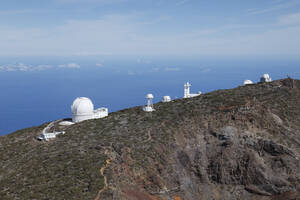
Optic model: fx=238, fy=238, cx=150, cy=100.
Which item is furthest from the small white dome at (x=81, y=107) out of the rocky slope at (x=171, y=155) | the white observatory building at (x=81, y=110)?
the rocky slope at (x=171, y=155)

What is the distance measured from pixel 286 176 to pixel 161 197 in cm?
2069

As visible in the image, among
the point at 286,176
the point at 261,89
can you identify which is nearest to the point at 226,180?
the point at 286,176

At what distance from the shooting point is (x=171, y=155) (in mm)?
35469

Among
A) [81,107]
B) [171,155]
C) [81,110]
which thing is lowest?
[171,155]

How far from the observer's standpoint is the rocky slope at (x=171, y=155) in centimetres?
2648

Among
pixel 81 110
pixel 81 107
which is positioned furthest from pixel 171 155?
pixel 81 107

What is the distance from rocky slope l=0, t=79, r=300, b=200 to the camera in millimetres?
26484

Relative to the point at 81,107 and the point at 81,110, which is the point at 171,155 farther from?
the point at 81,107

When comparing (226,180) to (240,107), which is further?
(240,107)

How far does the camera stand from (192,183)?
113 feet

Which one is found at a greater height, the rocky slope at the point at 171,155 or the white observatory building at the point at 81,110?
the white observatory building at the point at 81,110

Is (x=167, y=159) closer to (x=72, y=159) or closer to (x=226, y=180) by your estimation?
(x=226, y=180)

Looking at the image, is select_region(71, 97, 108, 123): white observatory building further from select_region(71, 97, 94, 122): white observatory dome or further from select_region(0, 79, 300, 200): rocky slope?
select_region(0, 79, 300, 200): rocky slope

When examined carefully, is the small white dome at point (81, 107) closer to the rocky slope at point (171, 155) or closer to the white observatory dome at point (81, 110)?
the white observatory dome at point (81, 110)
